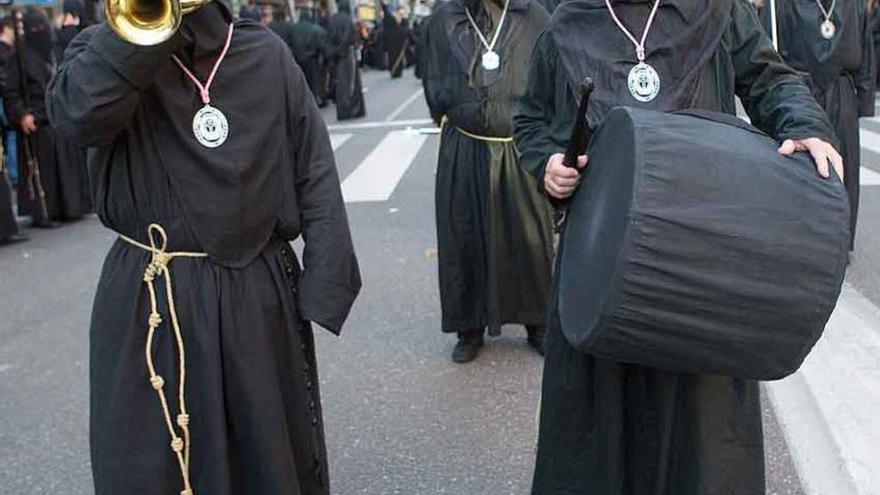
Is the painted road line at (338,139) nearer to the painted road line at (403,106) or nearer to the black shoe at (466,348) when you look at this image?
the painted road line at (403,106)

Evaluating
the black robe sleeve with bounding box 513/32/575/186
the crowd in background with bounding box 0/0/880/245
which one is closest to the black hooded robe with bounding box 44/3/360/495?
the black robe sleeve with bounding box 513/32/575/186

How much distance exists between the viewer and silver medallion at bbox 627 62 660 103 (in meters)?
2.47

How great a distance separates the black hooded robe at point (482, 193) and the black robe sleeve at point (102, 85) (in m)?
2.47

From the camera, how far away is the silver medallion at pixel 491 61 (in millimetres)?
4539

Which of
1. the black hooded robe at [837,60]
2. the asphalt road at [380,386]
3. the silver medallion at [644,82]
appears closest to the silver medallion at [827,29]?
the black hooded robe at [837,60]

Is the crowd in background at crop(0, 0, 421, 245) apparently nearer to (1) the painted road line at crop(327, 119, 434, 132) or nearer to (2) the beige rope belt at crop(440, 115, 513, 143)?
(2) the beige rope belt at crop(440, 115, 513, 143)

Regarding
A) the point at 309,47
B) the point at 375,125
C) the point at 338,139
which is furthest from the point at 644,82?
the point at 309,47

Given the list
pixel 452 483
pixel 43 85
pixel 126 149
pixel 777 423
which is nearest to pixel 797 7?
pixel 777 423

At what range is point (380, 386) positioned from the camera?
4.62 metres

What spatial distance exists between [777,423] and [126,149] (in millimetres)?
2815

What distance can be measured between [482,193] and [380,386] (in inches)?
41.2

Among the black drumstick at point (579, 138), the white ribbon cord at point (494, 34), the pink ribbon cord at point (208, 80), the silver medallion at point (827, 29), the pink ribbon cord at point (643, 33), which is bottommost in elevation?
the silver medallion at point (827, 29)

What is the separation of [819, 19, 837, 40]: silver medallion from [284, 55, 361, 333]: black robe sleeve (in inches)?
170

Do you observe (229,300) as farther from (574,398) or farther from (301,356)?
(574,398)
